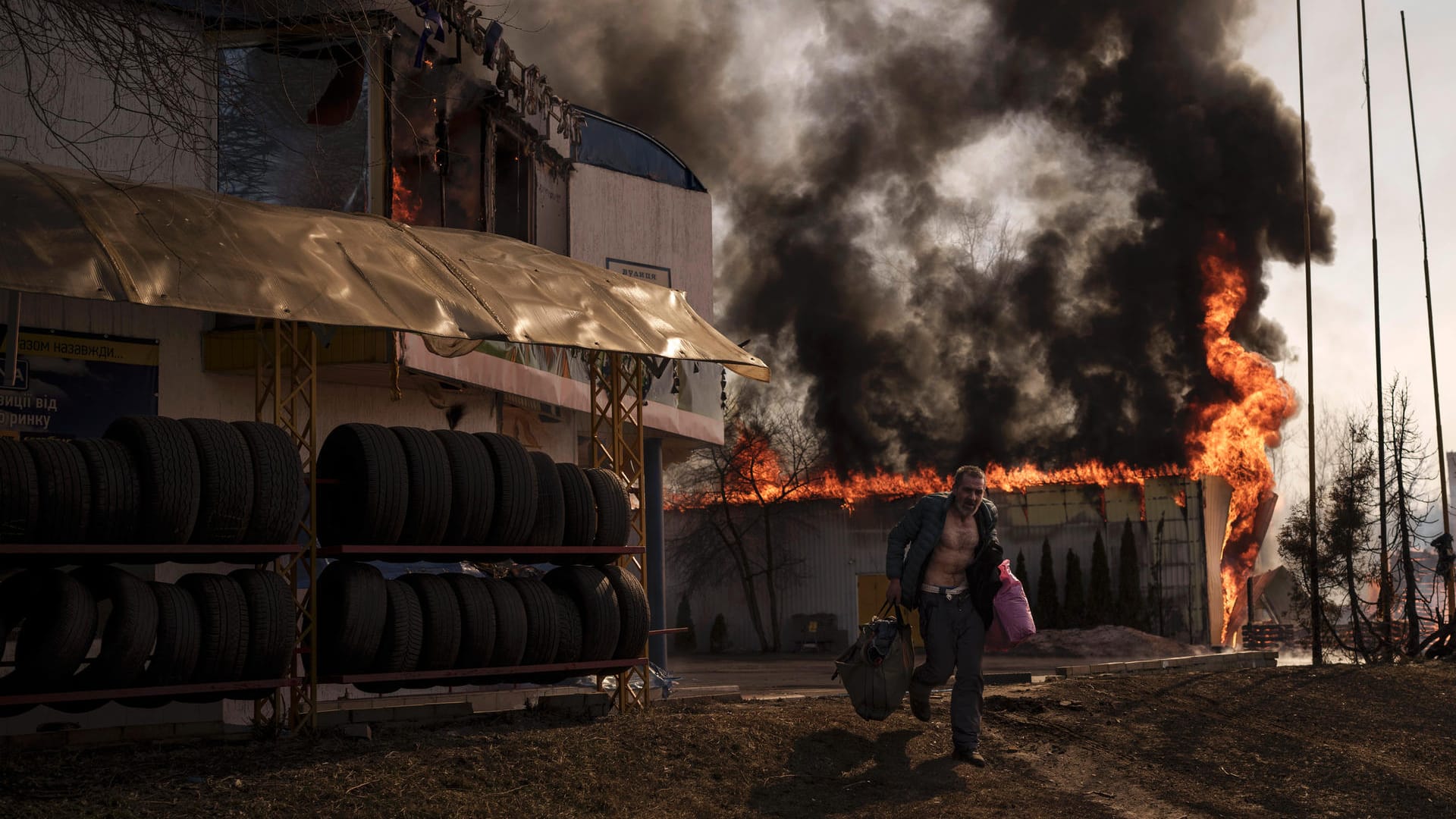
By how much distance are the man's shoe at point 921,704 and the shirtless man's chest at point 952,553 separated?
93cm

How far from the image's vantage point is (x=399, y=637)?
948cm

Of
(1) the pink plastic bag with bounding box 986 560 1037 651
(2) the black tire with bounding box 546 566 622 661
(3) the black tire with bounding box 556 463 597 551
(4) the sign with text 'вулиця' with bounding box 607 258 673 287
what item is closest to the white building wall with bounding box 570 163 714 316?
(4) the sign with text 'вулиця' with bounding box 607 258 673 287

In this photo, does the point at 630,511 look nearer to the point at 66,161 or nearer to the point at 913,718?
the point at 913,718

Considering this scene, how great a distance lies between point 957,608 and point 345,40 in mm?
9941

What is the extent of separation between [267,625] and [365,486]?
120 cm

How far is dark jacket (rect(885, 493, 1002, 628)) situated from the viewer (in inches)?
374

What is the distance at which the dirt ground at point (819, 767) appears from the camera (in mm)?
7102

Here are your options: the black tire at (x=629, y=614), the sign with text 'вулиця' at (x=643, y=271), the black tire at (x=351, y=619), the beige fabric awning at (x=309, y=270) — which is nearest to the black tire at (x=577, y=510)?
the black tire at (x=629, y=614)

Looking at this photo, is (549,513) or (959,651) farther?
(549,513)

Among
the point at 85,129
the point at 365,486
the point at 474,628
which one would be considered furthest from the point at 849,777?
the point at 85,129

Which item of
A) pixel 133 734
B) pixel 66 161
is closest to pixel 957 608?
pixel 133 734

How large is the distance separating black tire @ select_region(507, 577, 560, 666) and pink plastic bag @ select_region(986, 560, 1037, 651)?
330 cm

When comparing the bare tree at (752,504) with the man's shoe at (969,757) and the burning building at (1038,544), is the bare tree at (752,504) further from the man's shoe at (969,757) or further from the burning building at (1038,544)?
the man's shoe at (969,757)

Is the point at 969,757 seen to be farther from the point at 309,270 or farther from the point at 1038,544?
the point at 1038,544
